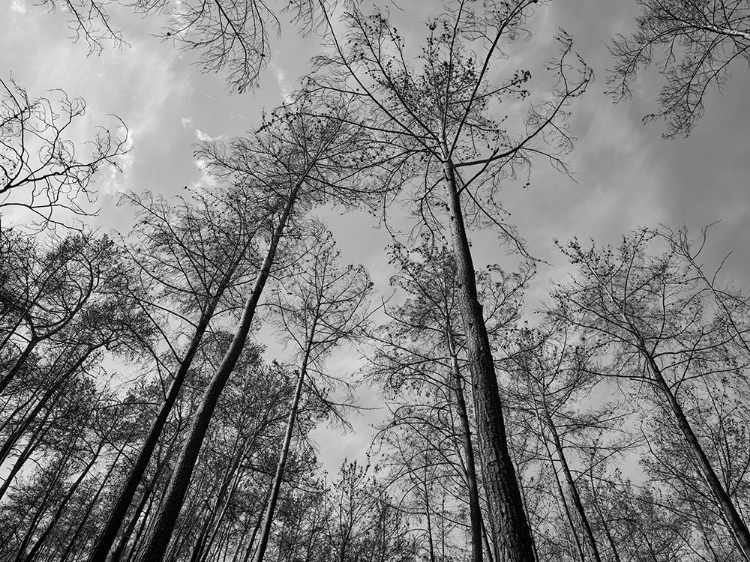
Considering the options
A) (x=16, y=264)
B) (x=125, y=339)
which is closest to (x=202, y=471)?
(x=125, y=339)

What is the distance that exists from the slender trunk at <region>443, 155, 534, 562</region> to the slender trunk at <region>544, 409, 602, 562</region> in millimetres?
6319

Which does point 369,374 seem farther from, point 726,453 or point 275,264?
point 726,453

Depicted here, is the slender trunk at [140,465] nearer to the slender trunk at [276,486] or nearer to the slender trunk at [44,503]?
the slender trunk at [276,486]

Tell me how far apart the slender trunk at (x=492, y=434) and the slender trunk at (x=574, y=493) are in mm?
6319

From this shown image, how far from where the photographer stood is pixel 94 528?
18.2 m

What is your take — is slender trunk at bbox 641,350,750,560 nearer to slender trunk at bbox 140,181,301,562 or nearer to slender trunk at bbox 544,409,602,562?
slender trunk at bbox 544,409,602,562

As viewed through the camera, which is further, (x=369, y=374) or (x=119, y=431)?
(x=119, y=431)

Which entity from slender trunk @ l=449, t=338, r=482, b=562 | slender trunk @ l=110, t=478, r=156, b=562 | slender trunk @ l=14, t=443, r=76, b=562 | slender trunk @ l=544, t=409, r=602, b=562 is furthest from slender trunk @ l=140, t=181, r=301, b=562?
slender trunk @ l=14, t=443, r=76, b=562

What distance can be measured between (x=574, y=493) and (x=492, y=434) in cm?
683

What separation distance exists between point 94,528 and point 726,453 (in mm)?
26247

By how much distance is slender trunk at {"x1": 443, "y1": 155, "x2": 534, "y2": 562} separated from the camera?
2568 millimetres

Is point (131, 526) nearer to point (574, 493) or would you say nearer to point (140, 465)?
point (140, 465)

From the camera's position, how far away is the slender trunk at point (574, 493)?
7266 millimetres

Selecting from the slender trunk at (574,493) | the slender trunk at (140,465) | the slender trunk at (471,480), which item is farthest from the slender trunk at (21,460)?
the slender trunk at (574,493)
